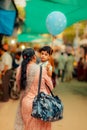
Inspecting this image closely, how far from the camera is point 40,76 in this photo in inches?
178

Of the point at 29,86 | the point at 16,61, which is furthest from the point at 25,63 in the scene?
the point at 16,61

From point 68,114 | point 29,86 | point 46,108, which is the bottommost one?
point 68,114

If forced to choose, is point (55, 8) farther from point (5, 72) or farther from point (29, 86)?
point (29, 86)

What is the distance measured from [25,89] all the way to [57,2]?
410 cm

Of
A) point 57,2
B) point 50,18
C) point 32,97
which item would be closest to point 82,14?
point 57,2

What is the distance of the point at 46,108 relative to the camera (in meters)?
4.43

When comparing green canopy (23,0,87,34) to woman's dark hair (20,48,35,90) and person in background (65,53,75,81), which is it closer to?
woman's dark hair (20,48,35,90)

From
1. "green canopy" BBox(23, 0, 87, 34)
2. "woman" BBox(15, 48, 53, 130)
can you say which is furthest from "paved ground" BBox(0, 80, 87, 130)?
"green canopy" BBox(23, 0, 87, 34)

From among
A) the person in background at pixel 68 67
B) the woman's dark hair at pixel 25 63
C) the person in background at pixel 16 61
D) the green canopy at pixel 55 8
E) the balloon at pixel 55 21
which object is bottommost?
the person in background at pixel 68 67

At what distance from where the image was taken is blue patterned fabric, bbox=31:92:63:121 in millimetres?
4387

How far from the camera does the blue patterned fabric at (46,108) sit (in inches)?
173

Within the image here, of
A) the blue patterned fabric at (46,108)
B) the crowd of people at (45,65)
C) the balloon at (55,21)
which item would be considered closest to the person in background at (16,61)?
the crowd of people at (45,65)

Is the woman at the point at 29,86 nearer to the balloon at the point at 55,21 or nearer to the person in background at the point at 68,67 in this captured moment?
the balloon at the point at 55,21

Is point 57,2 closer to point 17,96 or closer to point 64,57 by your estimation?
point 17,96
